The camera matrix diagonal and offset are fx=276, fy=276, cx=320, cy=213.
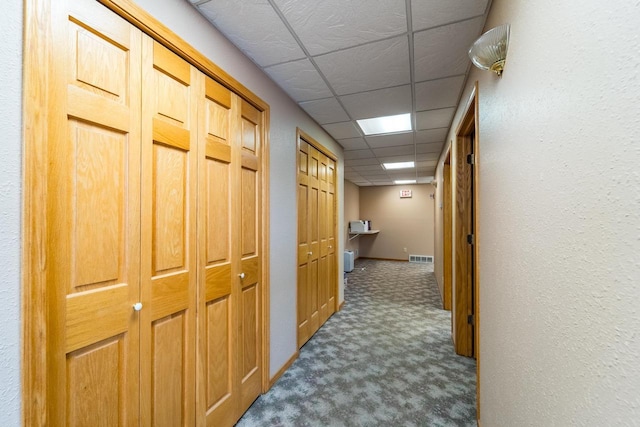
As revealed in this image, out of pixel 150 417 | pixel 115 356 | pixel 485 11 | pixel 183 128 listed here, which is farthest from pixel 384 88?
pixel 150 417

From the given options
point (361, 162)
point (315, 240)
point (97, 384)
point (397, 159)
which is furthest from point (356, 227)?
point (97, 384)

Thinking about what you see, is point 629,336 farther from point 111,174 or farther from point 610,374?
point 111,174

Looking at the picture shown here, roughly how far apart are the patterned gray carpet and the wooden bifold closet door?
246 millimetres

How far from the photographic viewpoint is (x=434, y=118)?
9.61 feet

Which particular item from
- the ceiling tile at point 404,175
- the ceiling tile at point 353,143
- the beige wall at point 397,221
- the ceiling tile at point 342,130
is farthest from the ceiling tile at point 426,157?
the beige wall at point 397,221

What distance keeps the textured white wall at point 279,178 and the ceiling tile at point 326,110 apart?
3.9 inches

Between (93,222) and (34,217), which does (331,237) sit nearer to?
(93,222)

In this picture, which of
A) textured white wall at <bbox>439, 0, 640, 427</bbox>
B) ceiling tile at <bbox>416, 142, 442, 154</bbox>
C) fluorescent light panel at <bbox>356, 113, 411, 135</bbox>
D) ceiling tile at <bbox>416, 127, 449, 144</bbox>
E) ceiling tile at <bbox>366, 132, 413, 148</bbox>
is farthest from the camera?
ceiling tile at <bbox>416, 142, 442, 154</bbox>

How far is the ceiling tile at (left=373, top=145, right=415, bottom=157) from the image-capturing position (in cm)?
411

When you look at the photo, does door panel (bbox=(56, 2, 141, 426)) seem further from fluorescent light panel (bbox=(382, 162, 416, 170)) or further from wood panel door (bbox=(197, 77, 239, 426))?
fluorescent light panel (bbox=(382, 162, 416, 170))

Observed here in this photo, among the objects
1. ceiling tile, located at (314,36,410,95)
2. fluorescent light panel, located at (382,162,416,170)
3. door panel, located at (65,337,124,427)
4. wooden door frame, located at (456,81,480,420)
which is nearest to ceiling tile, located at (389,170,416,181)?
fluorescent light panel, located at (382,162,416,170)

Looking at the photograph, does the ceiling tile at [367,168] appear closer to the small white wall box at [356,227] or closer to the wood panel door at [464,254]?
the small white wall box at [356,227]

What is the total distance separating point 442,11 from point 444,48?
1.12 feet

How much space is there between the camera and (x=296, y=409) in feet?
6.21
